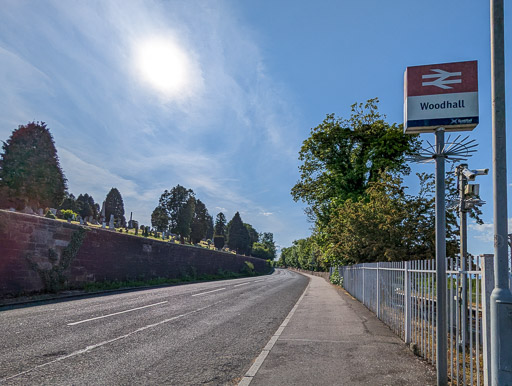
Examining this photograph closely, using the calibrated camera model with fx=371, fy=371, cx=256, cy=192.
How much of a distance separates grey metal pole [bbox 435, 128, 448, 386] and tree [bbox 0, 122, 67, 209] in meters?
38.8

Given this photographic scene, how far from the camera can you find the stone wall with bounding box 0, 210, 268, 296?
14.4 m

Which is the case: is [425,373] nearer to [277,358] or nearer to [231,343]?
[277,358]

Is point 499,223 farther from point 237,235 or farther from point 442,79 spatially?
point 237,235

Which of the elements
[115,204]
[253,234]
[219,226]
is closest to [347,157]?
[115,204]

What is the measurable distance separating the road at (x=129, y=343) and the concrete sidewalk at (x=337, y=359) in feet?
1.42

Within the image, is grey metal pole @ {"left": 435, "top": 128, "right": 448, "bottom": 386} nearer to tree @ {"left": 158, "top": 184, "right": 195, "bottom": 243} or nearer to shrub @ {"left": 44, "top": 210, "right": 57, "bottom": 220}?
shrub @ {"left": 44, "top": 210, "right": 57, "bottom": 220}

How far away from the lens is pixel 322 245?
33406 mm

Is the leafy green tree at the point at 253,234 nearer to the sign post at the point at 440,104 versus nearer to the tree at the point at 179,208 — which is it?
the tree at the point at 179,208

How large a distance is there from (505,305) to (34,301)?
48.6 feet

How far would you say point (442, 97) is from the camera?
5840mm

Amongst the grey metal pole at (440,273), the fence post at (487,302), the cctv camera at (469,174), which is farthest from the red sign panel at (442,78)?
the cctv camera at (469,174)

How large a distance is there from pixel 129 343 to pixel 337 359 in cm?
404

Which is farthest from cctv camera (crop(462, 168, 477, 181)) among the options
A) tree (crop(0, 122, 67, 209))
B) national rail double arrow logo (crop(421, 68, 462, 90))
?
tree (crop(0, 122, 67, 209))

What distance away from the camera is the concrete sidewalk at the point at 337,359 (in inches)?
211
